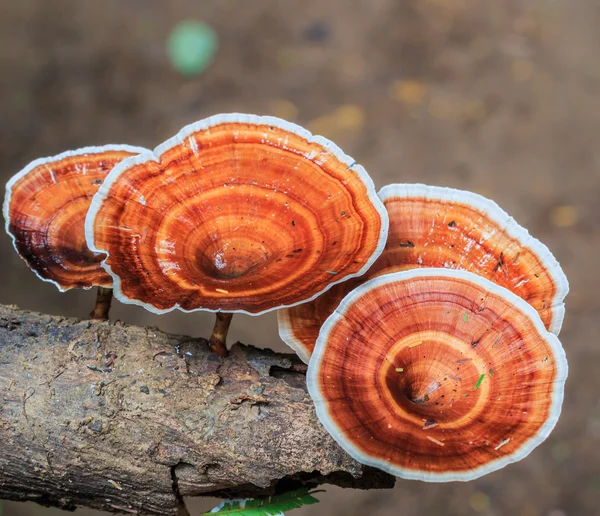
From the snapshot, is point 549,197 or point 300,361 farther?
point 549,197

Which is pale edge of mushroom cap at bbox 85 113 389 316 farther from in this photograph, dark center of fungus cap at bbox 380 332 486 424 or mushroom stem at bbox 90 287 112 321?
mushroom stem at bbox 90 287 112 321

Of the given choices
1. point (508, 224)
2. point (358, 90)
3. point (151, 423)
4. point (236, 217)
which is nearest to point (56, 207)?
point (236, 217)

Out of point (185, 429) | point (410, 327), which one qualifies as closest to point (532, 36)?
point (410, 327)

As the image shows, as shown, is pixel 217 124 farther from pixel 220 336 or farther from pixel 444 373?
pixel 444 373

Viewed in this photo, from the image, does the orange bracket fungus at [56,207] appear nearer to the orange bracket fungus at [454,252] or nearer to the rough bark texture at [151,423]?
the rough bark texture at [151,423]

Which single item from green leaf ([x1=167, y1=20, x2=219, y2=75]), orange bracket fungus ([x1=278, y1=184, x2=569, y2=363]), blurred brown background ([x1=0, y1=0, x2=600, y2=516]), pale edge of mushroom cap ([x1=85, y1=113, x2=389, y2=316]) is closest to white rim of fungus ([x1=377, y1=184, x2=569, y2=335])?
orange bracket fungus ([x1=278, y1=184, x2=569, y2=363])

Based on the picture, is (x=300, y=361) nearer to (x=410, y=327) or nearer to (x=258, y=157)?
(x=410, y=327)
